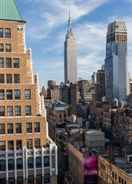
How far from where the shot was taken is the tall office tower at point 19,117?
166ft

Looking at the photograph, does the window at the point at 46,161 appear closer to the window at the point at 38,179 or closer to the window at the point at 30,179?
the window at the point at 38,179

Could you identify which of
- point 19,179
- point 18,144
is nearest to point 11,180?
point 19,179

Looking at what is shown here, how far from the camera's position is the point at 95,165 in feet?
263

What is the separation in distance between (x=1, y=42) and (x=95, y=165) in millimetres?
36650

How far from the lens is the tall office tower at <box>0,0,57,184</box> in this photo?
166 ft

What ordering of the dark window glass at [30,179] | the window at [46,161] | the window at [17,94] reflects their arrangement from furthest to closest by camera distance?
the window at [17,94]
the window at [46,161]
the dark window glass at [30,179]

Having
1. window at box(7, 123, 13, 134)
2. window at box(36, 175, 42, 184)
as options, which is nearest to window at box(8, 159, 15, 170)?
window at box(36, 175, 42, 184)

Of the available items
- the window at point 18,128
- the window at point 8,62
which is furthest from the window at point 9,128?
the window at point 8,62

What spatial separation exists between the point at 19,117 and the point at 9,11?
40.4 ft

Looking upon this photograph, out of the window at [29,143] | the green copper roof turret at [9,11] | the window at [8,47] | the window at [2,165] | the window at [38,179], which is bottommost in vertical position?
the window at [38,179]

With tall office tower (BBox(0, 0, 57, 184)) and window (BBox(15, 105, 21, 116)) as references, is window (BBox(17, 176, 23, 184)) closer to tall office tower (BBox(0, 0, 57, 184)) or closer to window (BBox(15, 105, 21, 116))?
tall office tower (BBox(0, 0, 57, 184))

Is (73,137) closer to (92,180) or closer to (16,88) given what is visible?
(92,180)

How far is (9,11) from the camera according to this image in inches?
2055

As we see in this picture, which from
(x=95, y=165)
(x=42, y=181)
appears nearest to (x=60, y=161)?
(x=95, y=165)
